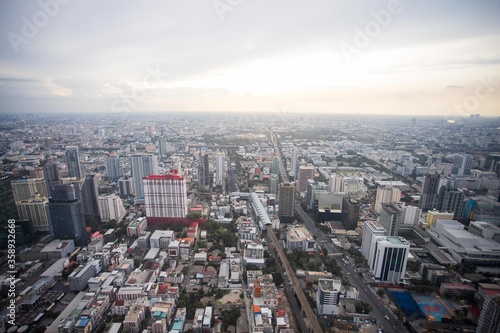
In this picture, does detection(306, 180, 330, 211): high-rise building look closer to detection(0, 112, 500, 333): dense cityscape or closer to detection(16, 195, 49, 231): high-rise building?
detection(0, 112, 500, 333): dense cityscape

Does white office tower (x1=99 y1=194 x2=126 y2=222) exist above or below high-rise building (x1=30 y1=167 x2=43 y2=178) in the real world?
below

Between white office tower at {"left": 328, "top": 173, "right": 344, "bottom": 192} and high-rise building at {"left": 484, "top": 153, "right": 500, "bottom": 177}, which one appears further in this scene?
white office tower at {"left": 328, "top": 173, "right": 344, "bottom": 192}

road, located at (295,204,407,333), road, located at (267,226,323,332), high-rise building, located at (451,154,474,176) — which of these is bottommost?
road, located at (295,204,407,333)

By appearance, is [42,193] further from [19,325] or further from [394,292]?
[394,292]

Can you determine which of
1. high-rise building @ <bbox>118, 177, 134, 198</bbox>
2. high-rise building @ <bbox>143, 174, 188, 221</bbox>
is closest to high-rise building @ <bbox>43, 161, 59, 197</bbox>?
high-rise building @ <bbox>118, 177, 134, 198</bbox>

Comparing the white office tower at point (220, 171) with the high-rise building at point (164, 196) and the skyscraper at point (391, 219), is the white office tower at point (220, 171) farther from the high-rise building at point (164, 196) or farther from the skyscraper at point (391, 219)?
the skyscraper at point (391, 219)

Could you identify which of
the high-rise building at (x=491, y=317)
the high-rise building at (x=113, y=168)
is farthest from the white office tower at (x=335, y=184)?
the high-rise building at (x=113, y=168)

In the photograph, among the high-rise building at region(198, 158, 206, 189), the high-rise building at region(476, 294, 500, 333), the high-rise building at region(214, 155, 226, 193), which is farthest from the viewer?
the high-rise building at region(214, 155, 226, 193)

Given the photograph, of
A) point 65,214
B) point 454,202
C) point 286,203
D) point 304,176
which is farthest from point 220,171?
point 454,202
